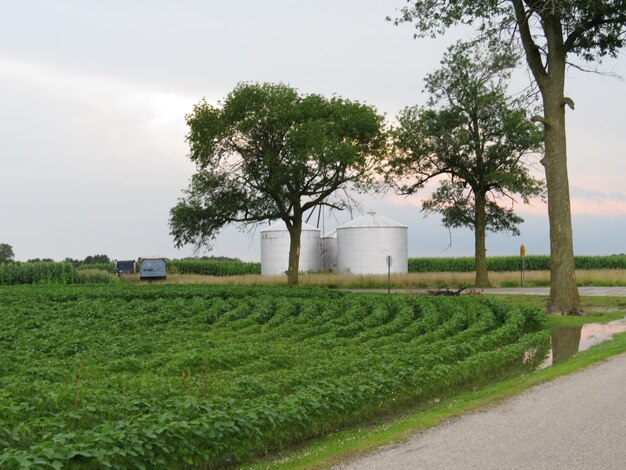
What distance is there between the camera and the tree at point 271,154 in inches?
1762

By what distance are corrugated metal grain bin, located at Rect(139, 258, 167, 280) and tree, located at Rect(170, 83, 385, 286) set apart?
1571 cm

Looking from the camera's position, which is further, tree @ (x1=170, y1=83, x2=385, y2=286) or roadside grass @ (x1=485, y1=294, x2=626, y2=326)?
tree @ (x1=170, y1=83, x2=385, y2=286)

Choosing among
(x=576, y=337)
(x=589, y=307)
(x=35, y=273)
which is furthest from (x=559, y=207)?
(x=35, y=273)

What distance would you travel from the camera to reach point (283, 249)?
6500cm

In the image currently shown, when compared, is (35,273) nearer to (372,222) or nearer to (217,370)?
(372,222)

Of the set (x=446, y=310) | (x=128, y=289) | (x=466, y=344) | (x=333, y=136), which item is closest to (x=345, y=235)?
(x=333, y=136)

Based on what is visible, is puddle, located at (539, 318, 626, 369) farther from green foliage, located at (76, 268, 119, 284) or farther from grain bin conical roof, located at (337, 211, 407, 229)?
green foliage, located at (76, 268, 119, 284)

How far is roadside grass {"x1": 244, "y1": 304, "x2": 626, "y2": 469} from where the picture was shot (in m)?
9.38

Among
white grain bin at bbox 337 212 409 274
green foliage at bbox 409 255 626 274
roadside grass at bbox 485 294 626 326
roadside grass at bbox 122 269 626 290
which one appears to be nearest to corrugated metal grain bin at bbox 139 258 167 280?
roadside grass at bbox 122 269 626 290

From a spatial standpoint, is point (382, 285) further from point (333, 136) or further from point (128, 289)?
point (128, 289)

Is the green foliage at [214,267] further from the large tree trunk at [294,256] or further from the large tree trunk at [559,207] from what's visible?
the large tree trunk at [559,207]

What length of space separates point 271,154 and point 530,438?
36.4m

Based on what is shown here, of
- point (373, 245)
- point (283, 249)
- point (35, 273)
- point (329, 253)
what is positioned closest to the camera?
point (35, 273)

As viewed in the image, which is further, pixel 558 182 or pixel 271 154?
pixel 271 154
